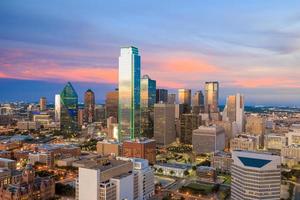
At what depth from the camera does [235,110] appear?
7012 centimetres

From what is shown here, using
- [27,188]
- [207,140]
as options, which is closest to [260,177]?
[27,188]

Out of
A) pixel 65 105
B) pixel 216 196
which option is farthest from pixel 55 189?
pixel 65 105

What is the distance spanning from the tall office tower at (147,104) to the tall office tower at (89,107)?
23.0 m

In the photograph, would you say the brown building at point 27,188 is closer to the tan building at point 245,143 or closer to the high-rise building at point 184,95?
the tan building at point 245,143

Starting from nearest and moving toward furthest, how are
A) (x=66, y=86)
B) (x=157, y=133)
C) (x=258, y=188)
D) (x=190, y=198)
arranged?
(x=258, y=188)
(x=190, y=198)
(x=157, y=133)
(x=66, y=86)

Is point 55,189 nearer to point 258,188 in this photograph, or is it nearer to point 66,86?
point 258,188

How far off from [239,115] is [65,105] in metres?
36.5

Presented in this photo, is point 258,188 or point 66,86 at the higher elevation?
point 66,86

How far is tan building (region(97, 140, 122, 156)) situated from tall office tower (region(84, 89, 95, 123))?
41.6m

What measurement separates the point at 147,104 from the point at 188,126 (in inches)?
492

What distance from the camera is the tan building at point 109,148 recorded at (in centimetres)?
4059

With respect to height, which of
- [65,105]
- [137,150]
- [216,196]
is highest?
[65,105]

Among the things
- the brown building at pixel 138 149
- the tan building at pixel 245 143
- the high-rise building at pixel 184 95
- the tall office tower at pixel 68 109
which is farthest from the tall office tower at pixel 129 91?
the high-rise building at pixel 184 95

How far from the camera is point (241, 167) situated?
2105cm
